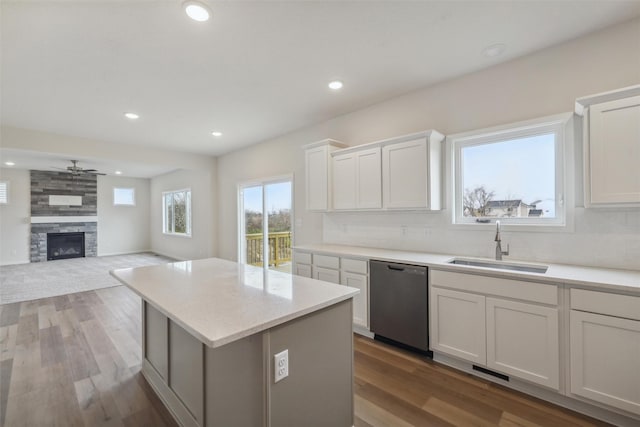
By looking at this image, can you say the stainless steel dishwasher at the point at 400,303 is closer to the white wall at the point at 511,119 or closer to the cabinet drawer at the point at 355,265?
the cabinet drawer at the point at 355,265

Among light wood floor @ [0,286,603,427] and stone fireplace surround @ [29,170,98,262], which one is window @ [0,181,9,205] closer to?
stone fireplace surround @ [29,170,98,262]

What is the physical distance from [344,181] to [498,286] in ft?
6.56

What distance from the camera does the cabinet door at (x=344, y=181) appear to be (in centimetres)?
346

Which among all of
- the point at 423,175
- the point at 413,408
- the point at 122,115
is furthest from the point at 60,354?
the point at 423,175

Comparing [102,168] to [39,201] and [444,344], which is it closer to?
[39,201]

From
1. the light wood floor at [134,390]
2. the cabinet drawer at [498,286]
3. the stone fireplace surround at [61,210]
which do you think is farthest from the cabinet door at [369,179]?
the stone fireplace surround at [61,210]

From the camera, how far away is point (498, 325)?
213 cm

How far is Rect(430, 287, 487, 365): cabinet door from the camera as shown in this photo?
2.23 metres

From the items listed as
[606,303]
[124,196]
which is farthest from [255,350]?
[124,196]

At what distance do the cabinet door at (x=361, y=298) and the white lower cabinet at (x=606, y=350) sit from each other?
5.24 ft

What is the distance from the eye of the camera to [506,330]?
2.10m

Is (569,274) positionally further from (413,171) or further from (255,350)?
(255,350)

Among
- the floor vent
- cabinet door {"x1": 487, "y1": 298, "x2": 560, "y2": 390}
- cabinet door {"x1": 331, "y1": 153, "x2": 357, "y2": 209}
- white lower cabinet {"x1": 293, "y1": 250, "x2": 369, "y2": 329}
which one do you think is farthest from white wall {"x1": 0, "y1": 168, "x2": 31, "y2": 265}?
cabinet door {"x1": 487, "y1": 298, "x2": 560, "y2": 390}

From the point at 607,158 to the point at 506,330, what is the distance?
54.5 inches
